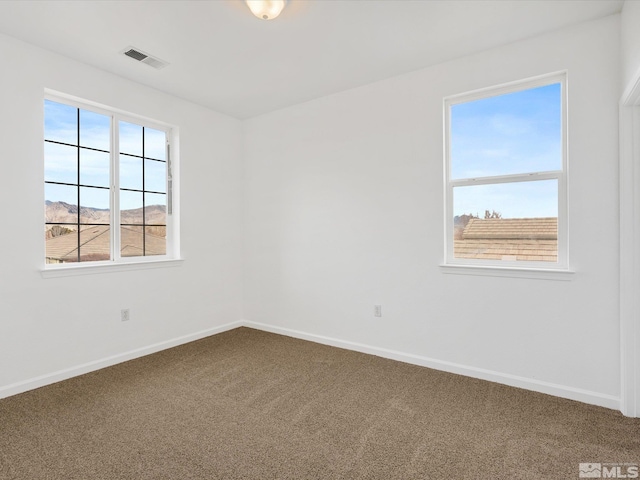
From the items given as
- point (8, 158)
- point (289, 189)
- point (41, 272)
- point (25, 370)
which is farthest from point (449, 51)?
point (25, 370)

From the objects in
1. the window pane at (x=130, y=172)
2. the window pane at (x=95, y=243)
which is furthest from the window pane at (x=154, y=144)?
the window pane at (x=95, y=243)

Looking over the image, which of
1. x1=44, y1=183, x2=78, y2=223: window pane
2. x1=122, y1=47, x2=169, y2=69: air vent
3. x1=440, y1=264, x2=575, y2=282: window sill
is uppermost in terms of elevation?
x1=122, y1=47, x2=169, y2=69: air vent

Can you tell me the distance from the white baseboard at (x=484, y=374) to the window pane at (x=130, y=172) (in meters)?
2.45

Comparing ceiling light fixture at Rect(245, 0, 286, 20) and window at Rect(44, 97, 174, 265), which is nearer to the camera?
ceiling light fixture at Rect(245, 0, 286, 20)

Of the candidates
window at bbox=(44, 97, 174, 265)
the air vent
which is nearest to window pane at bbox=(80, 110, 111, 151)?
window at bbox=(44, 97, 174, 265)

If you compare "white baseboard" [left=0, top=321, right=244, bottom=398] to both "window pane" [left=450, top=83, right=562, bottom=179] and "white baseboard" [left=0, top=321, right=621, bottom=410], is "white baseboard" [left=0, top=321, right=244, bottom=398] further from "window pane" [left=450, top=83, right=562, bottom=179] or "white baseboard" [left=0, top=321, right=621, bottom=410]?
"window pane" [left=450, top=83, right=562, bottom=179]

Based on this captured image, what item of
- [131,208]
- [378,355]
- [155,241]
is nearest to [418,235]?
[378,355]

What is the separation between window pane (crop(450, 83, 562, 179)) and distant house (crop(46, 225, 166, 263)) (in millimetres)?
3215

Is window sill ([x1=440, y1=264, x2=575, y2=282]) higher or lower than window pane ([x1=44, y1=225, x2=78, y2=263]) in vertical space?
lower

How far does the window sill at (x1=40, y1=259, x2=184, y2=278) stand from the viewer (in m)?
2.90

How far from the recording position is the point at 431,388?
109 inches

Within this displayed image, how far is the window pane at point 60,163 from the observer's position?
9.82 feet

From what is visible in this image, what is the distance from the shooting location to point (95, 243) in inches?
131

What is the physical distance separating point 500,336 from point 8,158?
4.16 m
